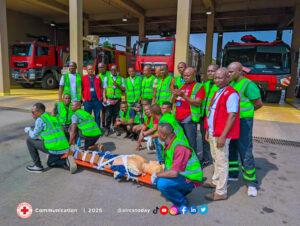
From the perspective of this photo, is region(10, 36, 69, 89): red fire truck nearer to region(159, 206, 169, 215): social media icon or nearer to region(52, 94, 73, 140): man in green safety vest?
region(52, 94, 73, 140): man in green safety vest

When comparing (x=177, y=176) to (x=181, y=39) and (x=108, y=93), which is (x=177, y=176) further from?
(x=181, y=39)

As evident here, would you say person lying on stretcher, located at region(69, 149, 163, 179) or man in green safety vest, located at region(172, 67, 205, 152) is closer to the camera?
person lying on stretcher, located at region(69, 149, 163, 179)

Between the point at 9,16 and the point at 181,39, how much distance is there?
50.1 ft

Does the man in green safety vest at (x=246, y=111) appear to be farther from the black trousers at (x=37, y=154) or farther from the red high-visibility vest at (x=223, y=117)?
the black trousers at (x=37, y=154)

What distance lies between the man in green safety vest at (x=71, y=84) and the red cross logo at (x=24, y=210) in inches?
126

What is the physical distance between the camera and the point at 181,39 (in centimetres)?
880

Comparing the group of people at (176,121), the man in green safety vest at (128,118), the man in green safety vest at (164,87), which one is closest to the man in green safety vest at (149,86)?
the group of people at (176,121)

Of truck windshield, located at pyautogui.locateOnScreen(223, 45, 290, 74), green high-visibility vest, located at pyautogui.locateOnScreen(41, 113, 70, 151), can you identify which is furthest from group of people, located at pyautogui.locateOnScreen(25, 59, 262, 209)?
truck windshield, located at pyautogui.locateOnScreen(223, 45, 290, 74)

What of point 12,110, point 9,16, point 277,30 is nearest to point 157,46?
point 12,110

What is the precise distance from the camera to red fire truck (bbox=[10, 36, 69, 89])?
1384cm

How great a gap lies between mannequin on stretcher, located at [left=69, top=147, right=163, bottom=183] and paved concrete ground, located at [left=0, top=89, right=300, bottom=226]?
0.47 feet

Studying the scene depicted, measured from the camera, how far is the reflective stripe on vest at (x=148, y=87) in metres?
5.48

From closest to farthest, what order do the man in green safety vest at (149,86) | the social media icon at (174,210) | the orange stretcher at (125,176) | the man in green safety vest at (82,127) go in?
the social media icon at (174,210), the orange stretcher at (125,176), the man in green safety vest at (82,127), the man in green safety vest at (149,86)

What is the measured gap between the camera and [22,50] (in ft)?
46.1
